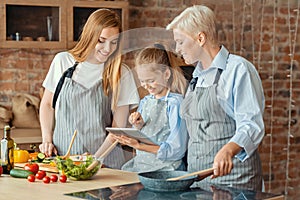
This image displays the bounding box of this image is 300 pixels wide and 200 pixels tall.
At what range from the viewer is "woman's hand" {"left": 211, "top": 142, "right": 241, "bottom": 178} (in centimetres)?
244

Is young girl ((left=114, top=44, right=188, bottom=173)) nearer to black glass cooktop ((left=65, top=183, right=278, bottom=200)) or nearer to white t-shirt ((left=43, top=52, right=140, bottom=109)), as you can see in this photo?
white t-shirt ((left=43, top=52, right=140, bottom=109))

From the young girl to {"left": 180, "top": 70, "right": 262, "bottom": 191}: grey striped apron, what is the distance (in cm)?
5

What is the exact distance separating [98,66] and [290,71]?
1759 mm

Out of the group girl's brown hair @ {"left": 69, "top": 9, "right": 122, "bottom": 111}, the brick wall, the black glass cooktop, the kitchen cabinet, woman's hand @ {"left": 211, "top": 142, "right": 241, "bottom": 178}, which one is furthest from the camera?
the kitchen cabinet

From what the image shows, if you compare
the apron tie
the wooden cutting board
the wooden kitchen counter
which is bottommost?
the wooden kitchen counter

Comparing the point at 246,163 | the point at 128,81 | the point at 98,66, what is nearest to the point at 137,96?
the point at 128,81

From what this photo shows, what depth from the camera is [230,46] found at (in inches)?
181

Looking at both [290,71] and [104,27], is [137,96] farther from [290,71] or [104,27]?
[290,71]

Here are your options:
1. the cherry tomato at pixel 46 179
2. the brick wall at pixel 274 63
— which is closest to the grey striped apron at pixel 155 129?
the cherry tomato at pixel 46 179

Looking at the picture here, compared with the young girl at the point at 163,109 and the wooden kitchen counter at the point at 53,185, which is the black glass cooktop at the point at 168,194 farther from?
the young girl at the point at 163,109

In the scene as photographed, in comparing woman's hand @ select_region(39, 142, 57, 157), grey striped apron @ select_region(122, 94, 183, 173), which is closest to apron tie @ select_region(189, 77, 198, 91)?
grey striped apron @ select_region(122, 94, 183, 173)

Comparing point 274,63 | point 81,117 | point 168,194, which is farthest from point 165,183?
point 274,63

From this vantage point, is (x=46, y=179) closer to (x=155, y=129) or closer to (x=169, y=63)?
A: (x=155, y=129)

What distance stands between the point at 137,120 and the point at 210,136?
372mm
